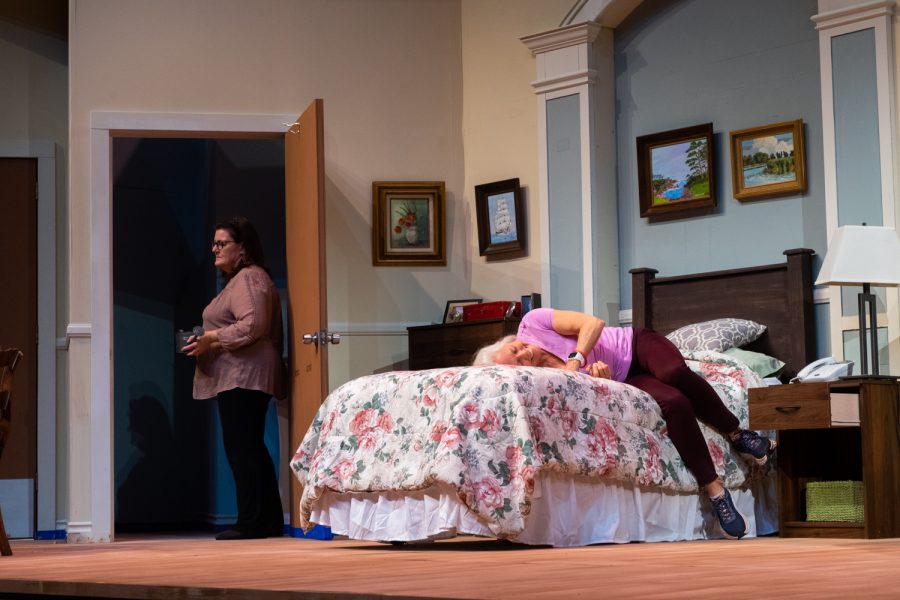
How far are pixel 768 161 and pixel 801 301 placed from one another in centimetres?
75

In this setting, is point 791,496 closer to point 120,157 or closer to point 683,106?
point 683,106

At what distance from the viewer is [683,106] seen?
636cm

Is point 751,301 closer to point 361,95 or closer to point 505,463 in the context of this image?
point 505,463

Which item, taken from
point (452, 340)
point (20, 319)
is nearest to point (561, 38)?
point (452, 340)

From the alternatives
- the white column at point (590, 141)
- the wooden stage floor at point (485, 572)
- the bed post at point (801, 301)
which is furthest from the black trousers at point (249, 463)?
the bed post at point (801, 301)

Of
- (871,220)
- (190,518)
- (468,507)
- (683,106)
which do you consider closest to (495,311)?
(683,106)

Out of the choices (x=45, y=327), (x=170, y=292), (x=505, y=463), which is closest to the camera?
(x=505, y=463)

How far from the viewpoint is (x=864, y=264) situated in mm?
4965

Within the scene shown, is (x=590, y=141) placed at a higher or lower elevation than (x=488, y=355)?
higher

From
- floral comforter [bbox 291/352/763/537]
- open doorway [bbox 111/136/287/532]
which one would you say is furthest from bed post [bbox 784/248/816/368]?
open doorway [bbox 111/136/287/532]

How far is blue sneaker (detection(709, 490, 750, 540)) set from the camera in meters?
4.75

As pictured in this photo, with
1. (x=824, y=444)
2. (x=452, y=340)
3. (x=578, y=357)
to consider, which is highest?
(x=452, y=340)

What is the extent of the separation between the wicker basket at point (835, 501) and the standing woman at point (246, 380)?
8.11ft

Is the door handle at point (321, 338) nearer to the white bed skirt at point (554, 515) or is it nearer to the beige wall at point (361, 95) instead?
the beige wall at point (361, 95)
